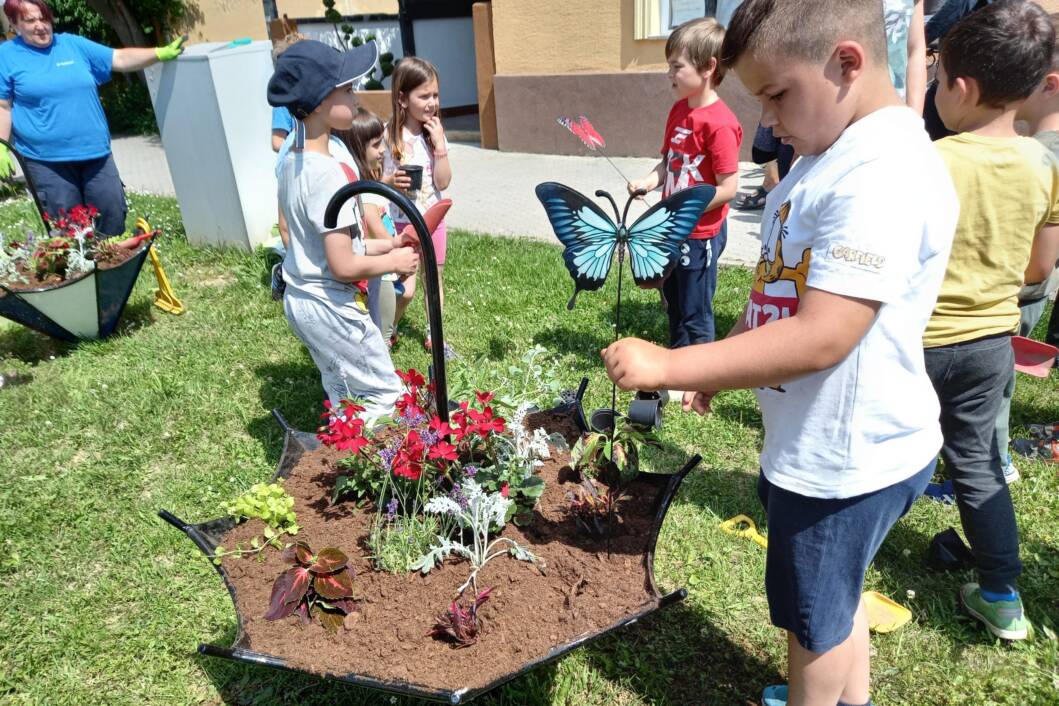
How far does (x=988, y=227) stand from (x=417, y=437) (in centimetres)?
183

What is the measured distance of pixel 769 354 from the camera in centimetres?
134

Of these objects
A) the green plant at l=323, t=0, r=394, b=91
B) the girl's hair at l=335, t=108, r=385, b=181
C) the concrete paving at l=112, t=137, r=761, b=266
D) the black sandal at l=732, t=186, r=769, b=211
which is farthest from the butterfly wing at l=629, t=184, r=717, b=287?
the green plant at l=323, t=0, r=394, b=91

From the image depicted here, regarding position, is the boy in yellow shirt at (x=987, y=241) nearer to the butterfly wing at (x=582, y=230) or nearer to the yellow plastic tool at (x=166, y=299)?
the butterfly wing at (x=582, y=230)

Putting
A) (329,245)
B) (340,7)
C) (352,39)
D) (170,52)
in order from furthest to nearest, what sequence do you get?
(340,7) → (352,39) → (170,52) → (329,245)

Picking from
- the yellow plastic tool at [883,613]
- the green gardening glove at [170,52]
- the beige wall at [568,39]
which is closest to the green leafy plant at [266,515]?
the yellow plastic tool at [883,613]

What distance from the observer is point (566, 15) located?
868 centimetres

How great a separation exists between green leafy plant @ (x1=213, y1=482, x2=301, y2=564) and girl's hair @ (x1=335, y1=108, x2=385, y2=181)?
2.25 metres

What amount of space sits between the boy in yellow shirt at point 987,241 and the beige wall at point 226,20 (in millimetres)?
13819

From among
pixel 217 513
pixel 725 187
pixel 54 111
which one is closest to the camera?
pixel 217 513

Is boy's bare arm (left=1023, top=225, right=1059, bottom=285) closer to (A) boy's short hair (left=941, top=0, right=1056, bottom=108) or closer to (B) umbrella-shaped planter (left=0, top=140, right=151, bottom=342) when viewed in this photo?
(A) boy's short hair (left=941, top=0, right=1056, bottom=108)

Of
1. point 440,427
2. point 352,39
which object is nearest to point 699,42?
point 440,427

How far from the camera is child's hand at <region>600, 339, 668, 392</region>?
1.42 metres

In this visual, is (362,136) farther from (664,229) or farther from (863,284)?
(863,284)

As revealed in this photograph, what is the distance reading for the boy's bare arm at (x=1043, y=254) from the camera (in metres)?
2.42
